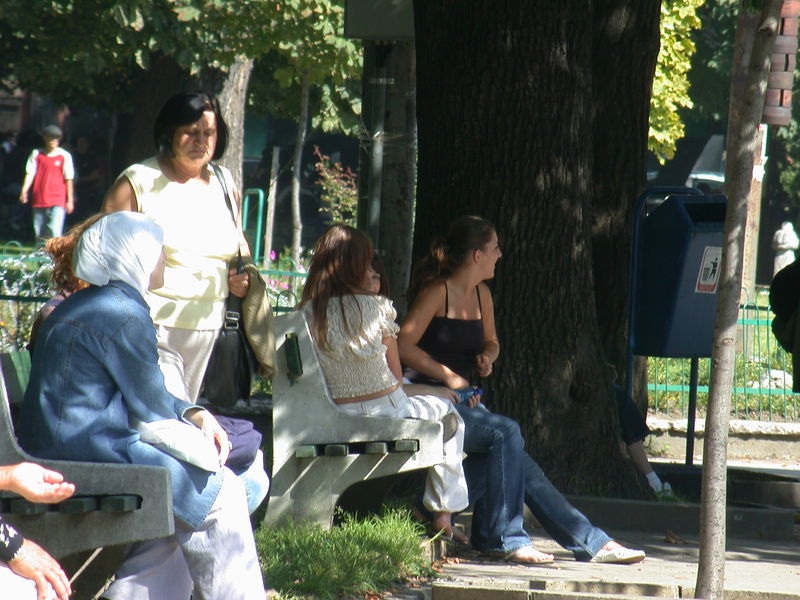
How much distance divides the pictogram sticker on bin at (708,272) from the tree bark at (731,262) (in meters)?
3.25

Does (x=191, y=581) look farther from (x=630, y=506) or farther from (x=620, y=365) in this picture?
(x=620, y=365)

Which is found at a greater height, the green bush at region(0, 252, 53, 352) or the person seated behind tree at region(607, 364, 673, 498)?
the green bush at region(0, 252, 53, 352)

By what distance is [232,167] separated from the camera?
2222cm

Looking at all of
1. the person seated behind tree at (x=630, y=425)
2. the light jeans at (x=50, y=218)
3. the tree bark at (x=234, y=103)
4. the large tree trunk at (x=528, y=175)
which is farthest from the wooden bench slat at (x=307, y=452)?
the tree bark at (x=234, y=103)

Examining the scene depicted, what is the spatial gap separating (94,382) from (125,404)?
0.12 metres

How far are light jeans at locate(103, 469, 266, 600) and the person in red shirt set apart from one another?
674 inches

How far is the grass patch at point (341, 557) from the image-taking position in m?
4.82

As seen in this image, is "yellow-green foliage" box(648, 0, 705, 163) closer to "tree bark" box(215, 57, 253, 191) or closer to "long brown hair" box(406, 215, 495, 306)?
"tree bark" box(215, 57, 253, 191)

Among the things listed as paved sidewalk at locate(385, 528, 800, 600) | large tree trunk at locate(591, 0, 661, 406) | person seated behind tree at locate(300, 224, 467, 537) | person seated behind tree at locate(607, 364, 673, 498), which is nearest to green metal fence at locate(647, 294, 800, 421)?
large tree trunk at locate(591, 0, 661, 406)

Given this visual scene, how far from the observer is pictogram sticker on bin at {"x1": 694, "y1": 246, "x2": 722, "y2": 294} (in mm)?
7691

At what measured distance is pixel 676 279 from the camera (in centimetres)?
766

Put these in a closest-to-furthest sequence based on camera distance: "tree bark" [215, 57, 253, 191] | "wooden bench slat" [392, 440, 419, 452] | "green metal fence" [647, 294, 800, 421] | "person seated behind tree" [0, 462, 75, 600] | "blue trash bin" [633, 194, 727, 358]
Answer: "person seated behind tree" [0, 462, 75, 600], "wooden bench slat" [392, 440, 419, 452], "blue trash bin" [633, 194, 727, 358], "green metal fence" [647, 294, 800, 421], "tree bark" [215, 57, 253, 191]

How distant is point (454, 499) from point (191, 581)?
1.69 meters

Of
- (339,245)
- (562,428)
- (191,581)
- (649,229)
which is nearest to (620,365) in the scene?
(649,229)
